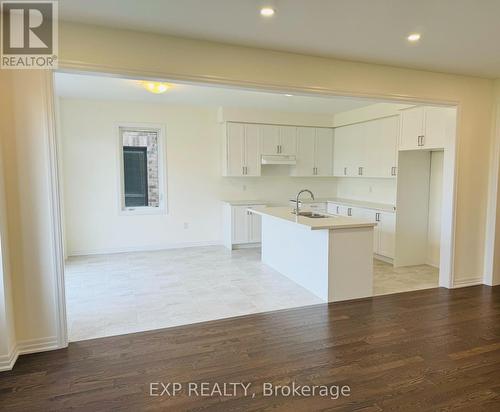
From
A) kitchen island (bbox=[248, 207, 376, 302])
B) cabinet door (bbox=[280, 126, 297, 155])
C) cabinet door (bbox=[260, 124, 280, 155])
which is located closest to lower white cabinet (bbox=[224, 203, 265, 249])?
cabinet door (bbox=[260, 124, 280, 155])

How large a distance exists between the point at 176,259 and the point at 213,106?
9.43ft

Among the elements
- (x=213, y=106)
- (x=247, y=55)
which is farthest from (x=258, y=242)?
(x=247, y=55)

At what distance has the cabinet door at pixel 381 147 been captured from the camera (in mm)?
5531

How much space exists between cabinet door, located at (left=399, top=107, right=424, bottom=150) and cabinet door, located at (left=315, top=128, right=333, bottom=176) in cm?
208

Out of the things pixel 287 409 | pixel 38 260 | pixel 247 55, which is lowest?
pixel 287 409

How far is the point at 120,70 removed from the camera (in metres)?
2.87

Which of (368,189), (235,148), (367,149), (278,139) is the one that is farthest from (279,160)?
(368,189)

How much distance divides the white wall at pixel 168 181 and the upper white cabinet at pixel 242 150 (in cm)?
35

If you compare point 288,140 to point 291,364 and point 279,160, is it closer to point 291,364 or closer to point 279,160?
point 279,160

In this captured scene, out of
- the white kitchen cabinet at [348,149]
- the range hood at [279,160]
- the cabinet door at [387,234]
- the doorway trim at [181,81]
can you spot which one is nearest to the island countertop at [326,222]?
the doorway trim at [181,81]

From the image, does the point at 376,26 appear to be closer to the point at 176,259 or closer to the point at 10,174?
the point at 10,174

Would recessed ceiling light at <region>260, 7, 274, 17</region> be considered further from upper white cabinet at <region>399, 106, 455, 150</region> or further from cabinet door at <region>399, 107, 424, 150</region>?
cabinet door at <region>399, 107, 424, 150</region>

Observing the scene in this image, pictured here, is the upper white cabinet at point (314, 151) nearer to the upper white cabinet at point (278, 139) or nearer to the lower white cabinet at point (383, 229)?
the upper white cabinet at point (278, 139)

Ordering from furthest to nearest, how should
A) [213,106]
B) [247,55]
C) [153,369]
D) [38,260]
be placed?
[213,106]
[247,55]
[38,260]
[153,369]
